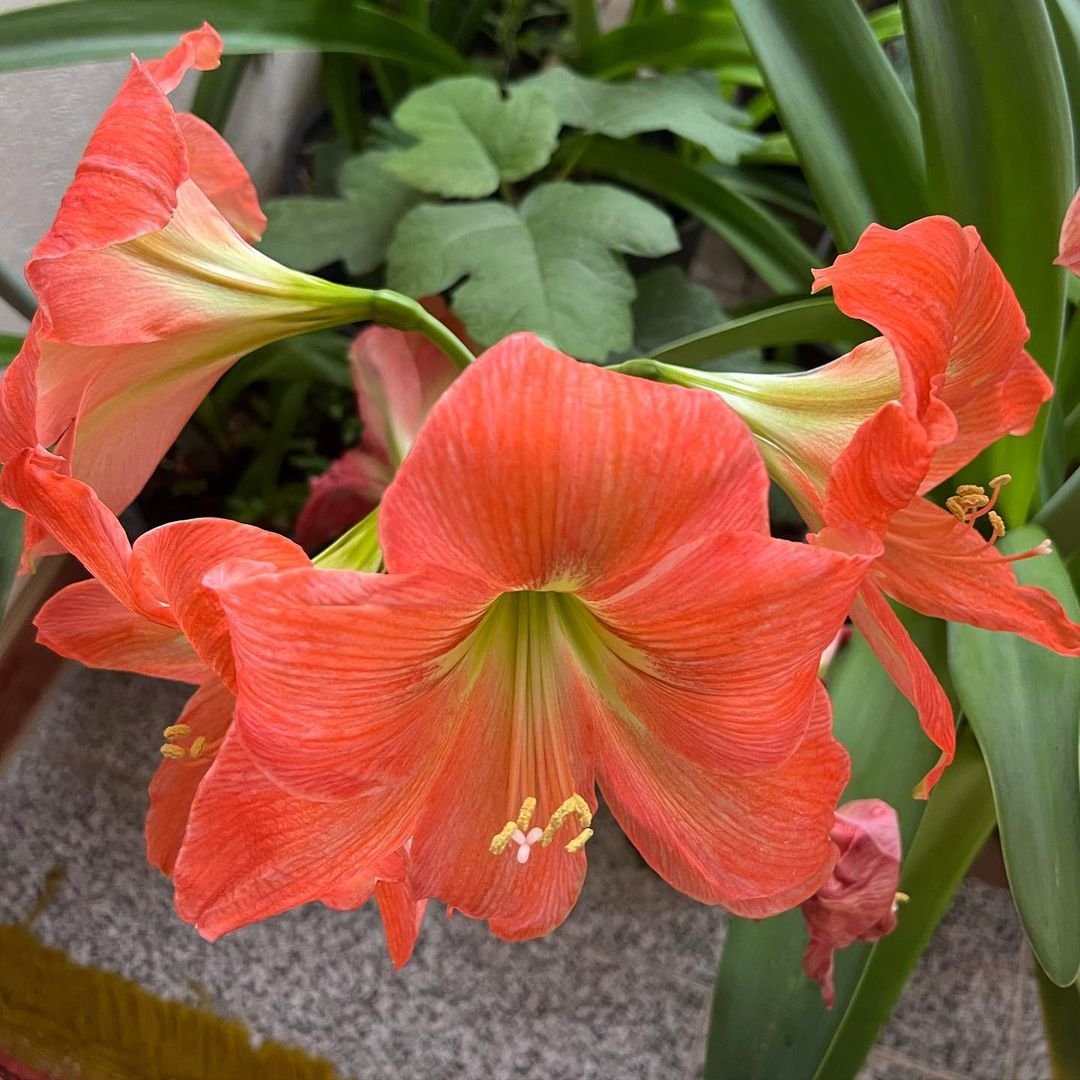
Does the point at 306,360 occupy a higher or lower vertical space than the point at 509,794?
lower

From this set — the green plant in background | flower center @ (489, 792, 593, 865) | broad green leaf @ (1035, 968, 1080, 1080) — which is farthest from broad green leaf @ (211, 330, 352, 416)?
broad green leaf @ (1035, 968, 1080, 1080)

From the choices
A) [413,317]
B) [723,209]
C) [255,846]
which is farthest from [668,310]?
[255,846]

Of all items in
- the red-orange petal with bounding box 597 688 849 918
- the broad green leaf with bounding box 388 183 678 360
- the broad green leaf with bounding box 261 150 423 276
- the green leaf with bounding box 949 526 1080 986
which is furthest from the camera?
the broad green leaf with bounding box 261 150 423 276

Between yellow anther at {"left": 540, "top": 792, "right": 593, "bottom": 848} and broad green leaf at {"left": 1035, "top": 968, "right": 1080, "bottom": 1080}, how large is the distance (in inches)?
19.6

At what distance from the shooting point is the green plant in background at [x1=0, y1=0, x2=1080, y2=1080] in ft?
1.85

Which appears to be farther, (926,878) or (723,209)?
(723,209)

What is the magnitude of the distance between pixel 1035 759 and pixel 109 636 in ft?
1.55

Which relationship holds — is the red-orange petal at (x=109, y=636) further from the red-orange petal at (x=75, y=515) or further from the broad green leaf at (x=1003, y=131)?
the broad green leaf at (x=1003, y=131)

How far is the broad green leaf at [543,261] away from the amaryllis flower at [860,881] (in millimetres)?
362

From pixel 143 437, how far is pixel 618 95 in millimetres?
615

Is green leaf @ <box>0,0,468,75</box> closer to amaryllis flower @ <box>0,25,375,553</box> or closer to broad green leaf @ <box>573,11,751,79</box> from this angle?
broad green leaf @ <box>573,11,751,79</box>

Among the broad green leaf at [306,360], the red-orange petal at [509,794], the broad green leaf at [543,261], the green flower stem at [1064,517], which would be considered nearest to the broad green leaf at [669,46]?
the broad green leaf at [543,261]

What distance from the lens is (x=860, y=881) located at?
534 mm

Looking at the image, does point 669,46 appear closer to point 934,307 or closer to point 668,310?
point 668,310
